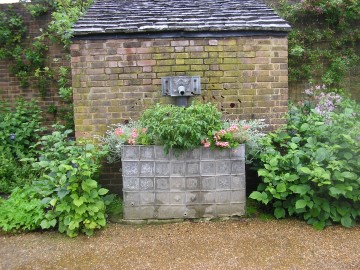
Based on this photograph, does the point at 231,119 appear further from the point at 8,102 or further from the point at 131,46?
the point at 8,102

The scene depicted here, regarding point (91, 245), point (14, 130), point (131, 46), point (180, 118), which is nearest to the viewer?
point (91, 245)

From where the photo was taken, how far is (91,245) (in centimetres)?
368

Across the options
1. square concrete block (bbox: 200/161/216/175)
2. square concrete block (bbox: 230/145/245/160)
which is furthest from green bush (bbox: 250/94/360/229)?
square concrete block (bbox: 200/161/216/175)

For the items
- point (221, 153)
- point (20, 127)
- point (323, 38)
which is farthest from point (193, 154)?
point (323, 38)

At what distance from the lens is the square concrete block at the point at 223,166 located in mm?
4082

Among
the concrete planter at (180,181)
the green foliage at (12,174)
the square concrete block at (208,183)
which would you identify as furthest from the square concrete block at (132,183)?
the green foliage at (12,174)

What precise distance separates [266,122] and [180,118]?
1494 millimetres

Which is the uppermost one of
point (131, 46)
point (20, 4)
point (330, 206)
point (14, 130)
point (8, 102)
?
point (20, 4)

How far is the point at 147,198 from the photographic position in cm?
409

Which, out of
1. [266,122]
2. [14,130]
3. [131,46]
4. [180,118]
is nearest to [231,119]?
[266,122]

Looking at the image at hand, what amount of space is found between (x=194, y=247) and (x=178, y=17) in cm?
313

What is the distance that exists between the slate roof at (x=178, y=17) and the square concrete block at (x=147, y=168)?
69.7 inches

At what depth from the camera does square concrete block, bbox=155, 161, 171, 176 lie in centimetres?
406

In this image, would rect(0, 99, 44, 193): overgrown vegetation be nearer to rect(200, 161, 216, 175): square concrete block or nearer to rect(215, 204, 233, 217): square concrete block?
rect(200, 161, 216, 175): square concrete block
